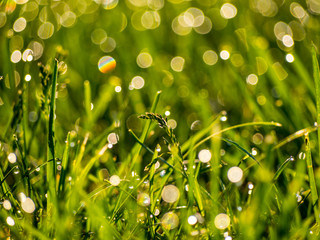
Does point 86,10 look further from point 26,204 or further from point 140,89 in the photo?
point 26,204

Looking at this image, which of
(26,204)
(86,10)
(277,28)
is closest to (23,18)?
(86,10)

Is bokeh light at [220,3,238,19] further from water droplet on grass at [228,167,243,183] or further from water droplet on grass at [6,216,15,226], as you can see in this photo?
water droplet on grass at [6,216,15,226]

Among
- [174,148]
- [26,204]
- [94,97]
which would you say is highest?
[174,148]

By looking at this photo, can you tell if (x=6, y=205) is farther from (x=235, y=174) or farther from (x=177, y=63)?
(x=177, y=63)

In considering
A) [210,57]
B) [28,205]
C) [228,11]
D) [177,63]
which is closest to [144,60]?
[177,63]

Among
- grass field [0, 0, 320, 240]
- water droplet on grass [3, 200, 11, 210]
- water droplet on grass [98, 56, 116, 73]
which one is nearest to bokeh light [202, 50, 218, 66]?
grass field [0, 0, 320, 240]

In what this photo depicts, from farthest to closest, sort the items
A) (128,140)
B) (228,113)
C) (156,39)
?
(156,39) < (228,113) < (128,140)

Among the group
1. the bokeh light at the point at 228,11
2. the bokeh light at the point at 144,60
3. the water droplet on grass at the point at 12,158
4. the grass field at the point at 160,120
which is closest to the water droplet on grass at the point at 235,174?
the grass field at the point at 160,120

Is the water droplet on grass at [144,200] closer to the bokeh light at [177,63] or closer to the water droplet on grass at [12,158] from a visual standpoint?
the water droplet on grass at [12,158]

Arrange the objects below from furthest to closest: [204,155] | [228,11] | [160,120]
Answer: [228,11] < [204,155] < [160,120]
